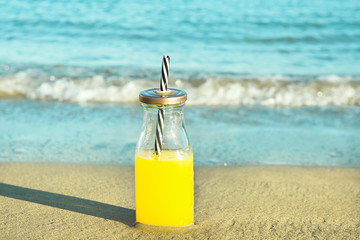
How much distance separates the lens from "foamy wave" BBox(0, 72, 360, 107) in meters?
5.71

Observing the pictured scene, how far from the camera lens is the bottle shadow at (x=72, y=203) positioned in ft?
8.13

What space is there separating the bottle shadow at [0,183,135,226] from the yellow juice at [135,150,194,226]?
7.5 inches

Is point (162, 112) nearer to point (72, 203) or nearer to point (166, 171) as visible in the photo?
point (166, 171)

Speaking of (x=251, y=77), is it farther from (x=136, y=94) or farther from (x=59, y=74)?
(x=59, y=74)

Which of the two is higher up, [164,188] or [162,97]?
[162,97]

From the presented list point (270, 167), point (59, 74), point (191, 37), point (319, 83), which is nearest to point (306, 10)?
point (191, 37)

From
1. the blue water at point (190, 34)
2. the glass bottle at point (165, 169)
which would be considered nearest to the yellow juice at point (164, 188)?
the glass bottle at point (165, 169)

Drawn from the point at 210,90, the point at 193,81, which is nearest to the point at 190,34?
the point at 193,81

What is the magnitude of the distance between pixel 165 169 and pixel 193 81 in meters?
4.45

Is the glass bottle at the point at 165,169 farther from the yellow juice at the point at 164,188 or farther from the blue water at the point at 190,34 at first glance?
the blue water at the point at 190,34

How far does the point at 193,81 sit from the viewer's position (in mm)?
6508

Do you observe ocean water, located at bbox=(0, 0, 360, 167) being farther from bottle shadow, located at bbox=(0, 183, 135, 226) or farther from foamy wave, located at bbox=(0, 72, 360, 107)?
bottle shadow, located at bbox=(0, 183, 135, 226)

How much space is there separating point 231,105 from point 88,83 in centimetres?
201

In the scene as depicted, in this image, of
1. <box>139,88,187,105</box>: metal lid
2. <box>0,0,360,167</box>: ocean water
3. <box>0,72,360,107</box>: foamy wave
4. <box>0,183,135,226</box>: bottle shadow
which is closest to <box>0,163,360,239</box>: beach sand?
<box>0,183,135,226</box>: bottle shadow
